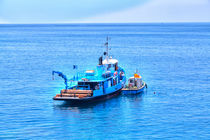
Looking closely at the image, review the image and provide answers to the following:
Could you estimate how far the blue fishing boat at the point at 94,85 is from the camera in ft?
187

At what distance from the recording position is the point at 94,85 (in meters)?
61.1

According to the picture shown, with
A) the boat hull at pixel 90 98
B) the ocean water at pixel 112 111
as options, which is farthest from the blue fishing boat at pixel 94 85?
the ocean water at pixel 112 111

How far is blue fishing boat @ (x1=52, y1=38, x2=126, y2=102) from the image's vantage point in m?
56.9

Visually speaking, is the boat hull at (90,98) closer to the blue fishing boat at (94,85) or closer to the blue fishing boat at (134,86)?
the blue fishing boat at (94,85)

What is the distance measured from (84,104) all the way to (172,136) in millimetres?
17562

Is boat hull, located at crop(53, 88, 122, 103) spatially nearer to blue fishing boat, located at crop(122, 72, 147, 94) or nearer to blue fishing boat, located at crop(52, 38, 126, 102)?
blue fishing boat, located at crop(52, 38, 126, 102)

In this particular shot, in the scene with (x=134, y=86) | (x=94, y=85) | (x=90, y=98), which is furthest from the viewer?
(x=134, y=86)

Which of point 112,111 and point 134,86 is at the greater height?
point 134,86

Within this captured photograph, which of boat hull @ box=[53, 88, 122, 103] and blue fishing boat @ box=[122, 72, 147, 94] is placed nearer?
boat hull @ box=[53, 88, 122, 103]

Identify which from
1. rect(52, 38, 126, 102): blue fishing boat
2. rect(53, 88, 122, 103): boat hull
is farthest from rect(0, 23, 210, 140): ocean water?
rect(52, 38, 126, 102): blue fishing boat

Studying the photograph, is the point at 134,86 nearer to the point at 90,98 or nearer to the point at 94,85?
the point at 94,85

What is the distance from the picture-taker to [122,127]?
47875mm

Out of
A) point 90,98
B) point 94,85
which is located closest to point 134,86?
point 94,85

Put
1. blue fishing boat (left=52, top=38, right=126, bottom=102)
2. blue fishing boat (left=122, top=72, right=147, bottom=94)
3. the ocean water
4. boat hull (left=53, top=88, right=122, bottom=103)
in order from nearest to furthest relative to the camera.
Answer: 1. the ocean water
2. boat hull (left=53, top=88, right=122, bottom=103)
3. blue fishing boat (left=52, top=38, right=126, bottom=102)
4. blue fishing boat (left=122, top=72, right=147, bottom=94)
